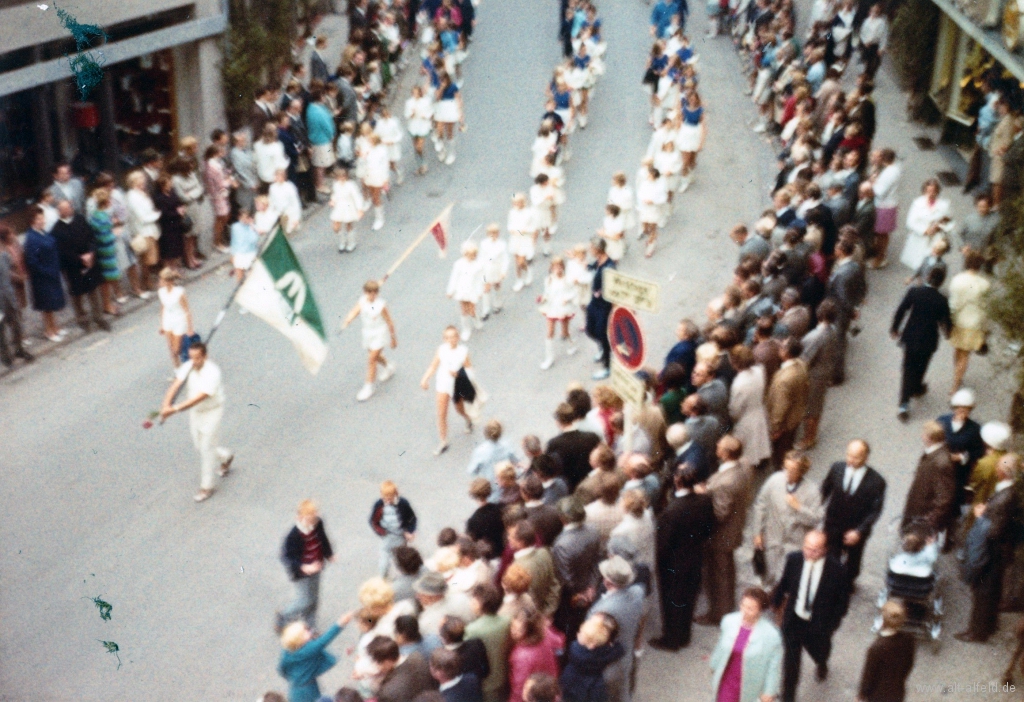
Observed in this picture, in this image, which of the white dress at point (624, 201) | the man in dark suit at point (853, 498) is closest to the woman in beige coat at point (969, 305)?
the man in dark suit at point (853, 498)

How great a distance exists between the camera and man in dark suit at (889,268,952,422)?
43.3 ft

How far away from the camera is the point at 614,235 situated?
56.1 feet

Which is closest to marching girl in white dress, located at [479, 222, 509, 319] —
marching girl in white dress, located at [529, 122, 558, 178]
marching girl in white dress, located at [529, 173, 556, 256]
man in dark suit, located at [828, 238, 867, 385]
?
marching girl in white dress, located at [529, 173, 556, 256]

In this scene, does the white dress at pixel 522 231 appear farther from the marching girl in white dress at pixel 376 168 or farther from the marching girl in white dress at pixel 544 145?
the marching girl in white dress at pixel 376 168

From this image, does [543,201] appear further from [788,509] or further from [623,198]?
[788,509]

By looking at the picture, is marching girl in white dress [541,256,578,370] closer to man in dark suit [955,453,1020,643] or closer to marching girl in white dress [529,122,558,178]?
marching girl in white dress [529,122,558,178]

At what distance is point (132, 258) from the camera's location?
1698 centimetres

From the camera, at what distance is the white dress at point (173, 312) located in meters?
14.7

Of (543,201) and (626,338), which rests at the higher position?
(626,338)

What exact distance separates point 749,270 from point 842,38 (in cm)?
1335

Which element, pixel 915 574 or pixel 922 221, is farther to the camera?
pixel 922 221

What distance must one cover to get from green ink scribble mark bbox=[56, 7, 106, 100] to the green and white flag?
6.49 meters

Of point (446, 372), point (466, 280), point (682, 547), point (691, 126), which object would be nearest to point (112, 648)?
point (446, 372)

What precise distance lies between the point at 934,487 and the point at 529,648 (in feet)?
13.6
